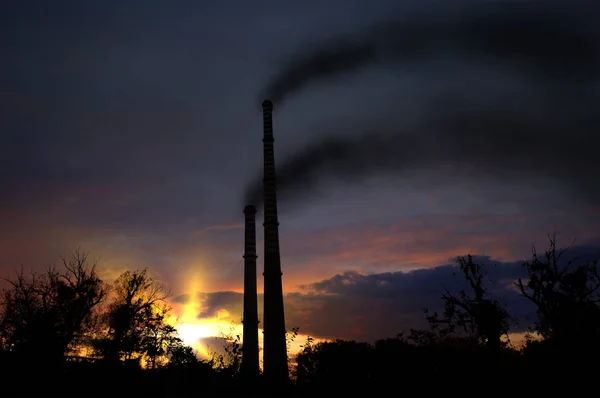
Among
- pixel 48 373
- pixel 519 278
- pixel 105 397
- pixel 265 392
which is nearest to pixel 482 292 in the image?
pixel 519 278

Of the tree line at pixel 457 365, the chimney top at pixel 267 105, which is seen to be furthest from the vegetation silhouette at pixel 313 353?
the chimney top at pixel 267 105

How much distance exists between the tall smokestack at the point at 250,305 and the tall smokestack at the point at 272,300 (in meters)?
2.90

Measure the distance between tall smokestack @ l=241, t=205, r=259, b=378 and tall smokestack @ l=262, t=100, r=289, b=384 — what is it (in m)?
2.90

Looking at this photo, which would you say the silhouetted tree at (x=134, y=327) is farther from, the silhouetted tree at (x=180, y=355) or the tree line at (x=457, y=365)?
the tree line at (x=457, y=365)

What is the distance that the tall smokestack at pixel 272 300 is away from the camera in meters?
33.2

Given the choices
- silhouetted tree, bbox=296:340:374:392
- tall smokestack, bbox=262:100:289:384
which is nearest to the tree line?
silhouetted tree, bbox=296:340:374:392

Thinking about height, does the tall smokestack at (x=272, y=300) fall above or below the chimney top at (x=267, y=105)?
below

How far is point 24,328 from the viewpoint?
33938mm

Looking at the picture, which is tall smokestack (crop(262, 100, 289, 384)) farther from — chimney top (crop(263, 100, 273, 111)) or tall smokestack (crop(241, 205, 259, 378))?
chimney top (crop(263, 100, 273, 111))

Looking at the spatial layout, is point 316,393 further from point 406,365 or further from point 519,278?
point 519,278

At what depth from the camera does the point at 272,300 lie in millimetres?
33906

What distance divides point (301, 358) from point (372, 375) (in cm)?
387

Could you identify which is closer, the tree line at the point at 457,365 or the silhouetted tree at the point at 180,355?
the tree line at the point at 457,365

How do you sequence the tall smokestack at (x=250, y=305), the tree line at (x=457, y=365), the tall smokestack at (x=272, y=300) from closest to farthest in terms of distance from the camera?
the tree line at (x=457, y=365) < the tall smokestack at (x=272, y=300) < the tall smokestack at (x=250, y=305)
